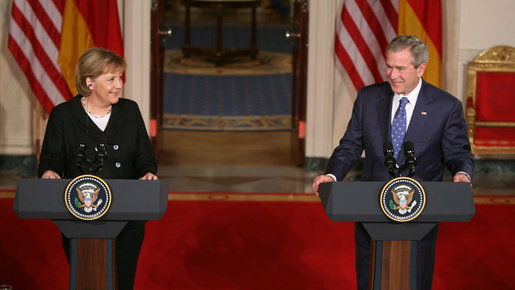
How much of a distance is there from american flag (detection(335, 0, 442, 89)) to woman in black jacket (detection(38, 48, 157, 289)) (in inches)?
155

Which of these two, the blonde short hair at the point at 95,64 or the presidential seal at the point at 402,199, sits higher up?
the blonde short hair at the point at 95,64

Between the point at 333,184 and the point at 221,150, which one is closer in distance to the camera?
the point at 333,184

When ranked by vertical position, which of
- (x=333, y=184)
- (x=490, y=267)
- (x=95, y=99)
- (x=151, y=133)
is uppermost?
(x=95, y=99)

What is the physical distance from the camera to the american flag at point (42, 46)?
23.7 ft

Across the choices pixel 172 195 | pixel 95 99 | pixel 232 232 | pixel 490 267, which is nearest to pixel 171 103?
pixel 172 195

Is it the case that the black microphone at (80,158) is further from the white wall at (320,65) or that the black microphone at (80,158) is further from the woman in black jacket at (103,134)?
the white wall at (320,65)

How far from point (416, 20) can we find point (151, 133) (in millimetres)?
2839

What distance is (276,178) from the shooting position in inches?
306

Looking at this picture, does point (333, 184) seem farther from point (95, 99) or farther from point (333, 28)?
point (333, 28)

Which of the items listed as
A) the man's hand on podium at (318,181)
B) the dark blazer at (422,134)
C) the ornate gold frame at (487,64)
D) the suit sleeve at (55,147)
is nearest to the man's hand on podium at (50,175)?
the suit sleeve at (55,147)

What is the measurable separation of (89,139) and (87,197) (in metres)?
0.74

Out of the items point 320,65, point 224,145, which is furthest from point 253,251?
point 224,145

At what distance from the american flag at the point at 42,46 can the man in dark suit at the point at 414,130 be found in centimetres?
418

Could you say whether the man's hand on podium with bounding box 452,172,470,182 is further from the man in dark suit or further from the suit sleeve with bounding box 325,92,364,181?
the suit sleeve with bounding box 325,92,364,181
